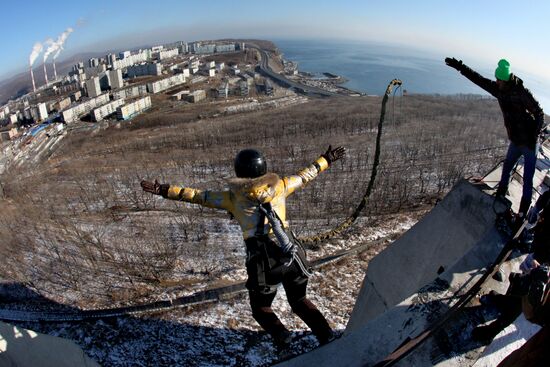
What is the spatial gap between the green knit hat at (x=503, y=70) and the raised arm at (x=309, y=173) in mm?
2046

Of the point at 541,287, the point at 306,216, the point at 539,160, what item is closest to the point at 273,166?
the point at 306,216

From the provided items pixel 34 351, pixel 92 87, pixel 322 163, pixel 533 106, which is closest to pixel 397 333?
pixel 322 163

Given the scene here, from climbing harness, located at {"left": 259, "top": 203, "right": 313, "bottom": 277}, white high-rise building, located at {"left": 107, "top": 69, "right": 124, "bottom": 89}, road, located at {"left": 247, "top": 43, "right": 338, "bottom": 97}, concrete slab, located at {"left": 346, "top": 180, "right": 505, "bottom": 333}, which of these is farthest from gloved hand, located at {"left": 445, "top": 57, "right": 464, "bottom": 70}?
white high-rise building, located at {"left": 107, "top": 69, "right": 124, "bottom": 89}

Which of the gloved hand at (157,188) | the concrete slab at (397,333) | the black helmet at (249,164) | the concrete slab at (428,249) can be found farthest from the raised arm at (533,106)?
the gloved hand at (157,188)

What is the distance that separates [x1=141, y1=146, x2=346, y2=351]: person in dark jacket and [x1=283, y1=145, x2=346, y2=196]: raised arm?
0.30ft

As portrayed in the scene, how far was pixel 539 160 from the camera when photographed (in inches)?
218

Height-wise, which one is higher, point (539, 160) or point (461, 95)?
point (539, 160)

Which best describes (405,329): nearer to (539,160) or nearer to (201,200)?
(201,200)

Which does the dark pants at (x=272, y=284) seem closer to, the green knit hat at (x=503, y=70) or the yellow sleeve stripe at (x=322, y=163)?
the yellow sleeve stripe at (x=322, y=163)

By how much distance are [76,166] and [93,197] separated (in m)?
8.75

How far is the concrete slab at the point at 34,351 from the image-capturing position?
6.35m

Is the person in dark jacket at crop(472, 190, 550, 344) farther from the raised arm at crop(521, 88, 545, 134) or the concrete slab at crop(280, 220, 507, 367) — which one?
the raised arm at crop(521, 88, 545, 134)

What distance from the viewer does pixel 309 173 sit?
4.06 meters

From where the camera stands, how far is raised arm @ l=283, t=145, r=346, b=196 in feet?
12.6
